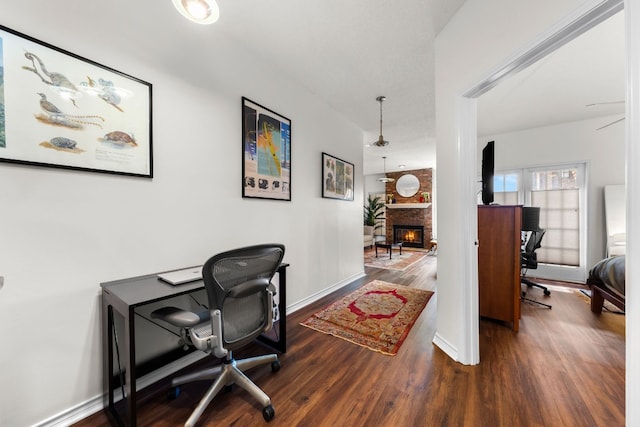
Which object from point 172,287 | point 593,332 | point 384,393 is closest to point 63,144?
point 172,287

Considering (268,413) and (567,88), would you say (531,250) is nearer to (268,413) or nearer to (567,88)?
(567,88)

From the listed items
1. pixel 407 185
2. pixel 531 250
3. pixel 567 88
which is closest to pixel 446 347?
pixel 531 250

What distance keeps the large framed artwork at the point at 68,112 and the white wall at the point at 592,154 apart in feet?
18.7

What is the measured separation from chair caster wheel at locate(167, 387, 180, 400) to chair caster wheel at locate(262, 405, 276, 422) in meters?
0.61

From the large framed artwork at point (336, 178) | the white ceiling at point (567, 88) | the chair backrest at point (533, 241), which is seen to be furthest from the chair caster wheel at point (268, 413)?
the chair backrest at point (533, 241)

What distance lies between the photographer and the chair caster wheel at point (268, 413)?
1320 millimetres

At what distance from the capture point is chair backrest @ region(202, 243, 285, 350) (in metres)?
1.27

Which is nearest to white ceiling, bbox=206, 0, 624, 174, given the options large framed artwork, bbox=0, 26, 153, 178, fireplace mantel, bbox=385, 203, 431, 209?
large framed artwork, bbox=0, 26, 153, 178

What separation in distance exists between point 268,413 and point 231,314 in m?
0.57

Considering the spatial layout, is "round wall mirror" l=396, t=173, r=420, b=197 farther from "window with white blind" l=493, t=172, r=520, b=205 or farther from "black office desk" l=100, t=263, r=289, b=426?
"black office desk" l=100, t=263, r=289, b=426

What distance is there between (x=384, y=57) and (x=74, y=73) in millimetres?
2362

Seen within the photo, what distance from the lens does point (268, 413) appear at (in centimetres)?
132

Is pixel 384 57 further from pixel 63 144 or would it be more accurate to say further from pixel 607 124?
pixel 607 124

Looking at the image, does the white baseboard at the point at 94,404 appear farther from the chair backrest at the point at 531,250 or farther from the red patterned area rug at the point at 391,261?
the chair backrest at the point at 531,250
